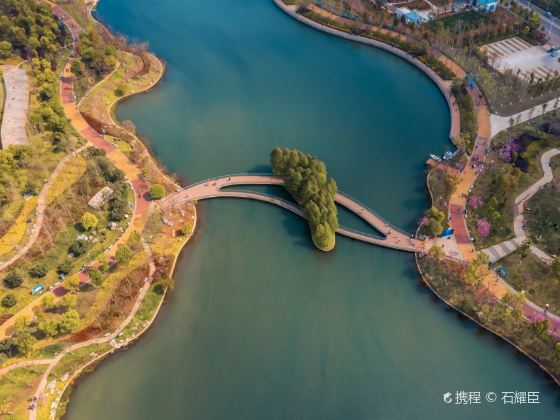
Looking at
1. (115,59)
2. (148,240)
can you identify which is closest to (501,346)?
(148,240)

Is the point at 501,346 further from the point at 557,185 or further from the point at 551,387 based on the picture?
the point at 557,185

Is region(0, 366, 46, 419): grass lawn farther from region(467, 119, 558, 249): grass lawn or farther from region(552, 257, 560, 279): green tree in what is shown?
region(552, 257, 560, 279): green tree

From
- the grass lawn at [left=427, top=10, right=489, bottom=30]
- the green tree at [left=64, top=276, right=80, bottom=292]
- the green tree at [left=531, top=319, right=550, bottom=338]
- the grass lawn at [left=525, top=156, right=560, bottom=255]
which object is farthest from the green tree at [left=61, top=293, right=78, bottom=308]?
the grass lawn at [left=427, top=10, right=489, bottom=30]

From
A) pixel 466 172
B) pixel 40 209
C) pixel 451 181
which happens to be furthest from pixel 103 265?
pixel 466 172

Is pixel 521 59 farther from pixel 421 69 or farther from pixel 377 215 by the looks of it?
pixel 377 215

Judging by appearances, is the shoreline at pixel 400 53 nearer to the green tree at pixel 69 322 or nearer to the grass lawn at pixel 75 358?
the grass lawn at pixel 75 358

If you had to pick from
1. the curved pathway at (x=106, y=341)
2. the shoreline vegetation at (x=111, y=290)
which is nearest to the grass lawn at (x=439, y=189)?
the shoreline vegetation at (x=111, y=290)
